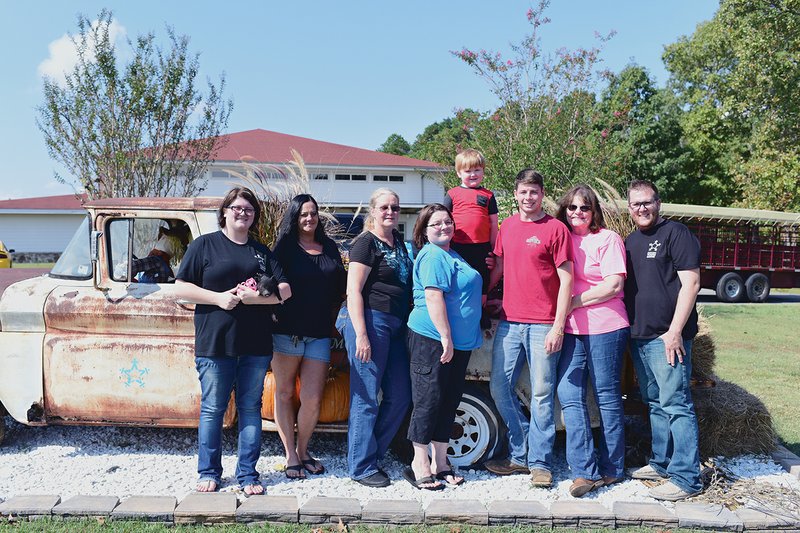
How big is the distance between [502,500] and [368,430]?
3.23ft

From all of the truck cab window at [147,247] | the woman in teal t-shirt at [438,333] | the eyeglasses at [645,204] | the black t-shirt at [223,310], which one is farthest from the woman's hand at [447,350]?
the truck cab window at [147,247]

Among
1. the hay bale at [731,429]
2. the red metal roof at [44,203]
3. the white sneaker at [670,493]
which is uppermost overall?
the red metal roof at [44,203]

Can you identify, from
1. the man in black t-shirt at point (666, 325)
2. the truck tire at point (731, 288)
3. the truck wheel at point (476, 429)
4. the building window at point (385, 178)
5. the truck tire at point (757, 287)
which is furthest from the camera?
the building window at point (385, 178)

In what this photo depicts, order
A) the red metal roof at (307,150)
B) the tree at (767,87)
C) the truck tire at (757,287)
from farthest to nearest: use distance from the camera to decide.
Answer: the red metal roof at (307,150) → the truck tire at (757,287) → the tree at (767,87)

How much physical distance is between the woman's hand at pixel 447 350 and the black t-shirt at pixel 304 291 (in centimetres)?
82

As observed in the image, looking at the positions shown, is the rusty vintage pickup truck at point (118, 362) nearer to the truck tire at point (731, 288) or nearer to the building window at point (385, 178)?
the truck tire at point (731, 288)

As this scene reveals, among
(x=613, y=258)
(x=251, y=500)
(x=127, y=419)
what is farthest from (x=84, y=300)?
(x=613, y=258)

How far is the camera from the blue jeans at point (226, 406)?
405cm

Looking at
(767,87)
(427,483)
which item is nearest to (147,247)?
(427,483)

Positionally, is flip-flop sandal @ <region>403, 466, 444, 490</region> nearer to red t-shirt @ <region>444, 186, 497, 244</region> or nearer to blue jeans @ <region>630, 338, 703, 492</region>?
blue jeans @ <region>630, 338, 703, 492</region>

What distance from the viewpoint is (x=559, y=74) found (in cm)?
1210

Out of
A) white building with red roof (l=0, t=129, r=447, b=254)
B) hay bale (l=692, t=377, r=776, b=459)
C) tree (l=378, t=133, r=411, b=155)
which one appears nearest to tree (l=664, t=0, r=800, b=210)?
white building with red roof (l=0, t=129, r=447, b=254)

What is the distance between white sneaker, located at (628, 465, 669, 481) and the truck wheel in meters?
0.93

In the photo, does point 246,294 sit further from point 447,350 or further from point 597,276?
point 597,276
